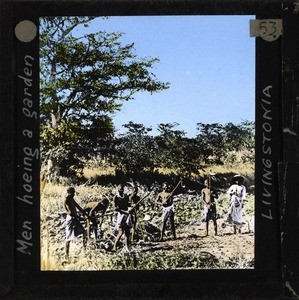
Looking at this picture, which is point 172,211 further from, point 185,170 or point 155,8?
point 155,8

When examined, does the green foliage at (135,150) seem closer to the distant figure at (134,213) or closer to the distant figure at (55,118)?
the distant figure at (134,213)

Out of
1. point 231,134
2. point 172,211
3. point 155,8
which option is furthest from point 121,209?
point 155,8

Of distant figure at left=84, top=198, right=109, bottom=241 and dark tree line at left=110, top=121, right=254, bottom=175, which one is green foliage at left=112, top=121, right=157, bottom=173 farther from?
distant figure at left=84, top=198, right=109, bottom=241

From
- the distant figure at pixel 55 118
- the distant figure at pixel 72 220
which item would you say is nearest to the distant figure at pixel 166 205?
the distant figure at pixel 72 220

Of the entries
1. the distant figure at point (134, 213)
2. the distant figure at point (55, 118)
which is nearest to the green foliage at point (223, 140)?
the distant figure at point (134, 213)

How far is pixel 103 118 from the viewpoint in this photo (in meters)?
2.24

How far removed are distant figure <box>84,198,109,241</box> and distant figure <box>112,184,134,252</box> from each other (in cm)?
4

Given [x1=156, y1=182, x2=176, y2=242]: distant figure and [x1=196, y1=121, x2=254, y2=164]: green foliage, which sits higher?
[x1=196, y1=121, x2=254, y2=164]: green foliage

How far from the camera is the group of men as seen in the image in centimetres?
224

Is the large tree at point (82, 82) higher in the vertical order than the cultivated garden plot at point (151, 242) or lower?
higher

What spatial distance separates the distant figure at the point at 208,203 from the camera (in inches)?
88.8
